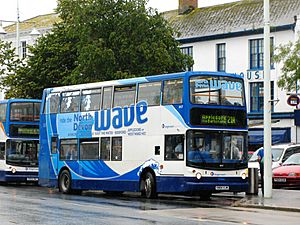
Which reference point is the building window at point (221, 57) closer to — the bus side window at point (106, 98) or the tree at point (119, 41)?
the tree at point (119, 41)

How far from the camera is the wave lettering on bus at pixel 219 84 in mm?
24688

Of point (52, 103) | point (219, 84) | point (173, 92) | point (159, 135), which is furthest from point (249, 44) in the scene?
point (173, 92)

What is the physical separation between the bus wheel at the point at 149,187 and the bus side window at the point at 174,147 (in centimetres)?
113

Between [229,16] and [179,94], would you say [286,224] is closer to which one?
[179,94]

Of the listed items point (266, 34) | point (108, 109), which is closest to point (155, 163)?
point (108, 109)

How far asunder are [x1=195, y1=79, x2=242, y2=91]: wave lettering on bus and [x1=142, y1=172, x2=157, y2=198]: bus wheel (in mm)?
3659

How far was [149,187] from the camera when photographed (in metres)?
25.9

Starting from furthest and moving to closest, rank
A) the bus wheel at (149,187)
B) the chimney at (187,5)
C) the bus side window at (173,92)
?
the chimney at (187,5) → the bus wheel at (149,187) → the bus side window at (173,92)

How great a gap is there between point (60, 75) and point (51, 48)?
198cm

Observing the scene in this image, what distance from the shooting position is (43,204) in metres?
23.2

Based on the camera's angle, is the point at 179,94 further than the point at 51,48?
No

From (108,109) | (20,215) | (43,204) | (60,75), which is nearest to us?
(20,215)

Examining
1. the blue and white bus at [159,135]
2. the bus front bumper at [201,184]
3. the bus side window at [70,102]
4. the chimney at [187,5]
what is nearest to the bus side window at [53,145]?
the blue and white bus at [159,135]

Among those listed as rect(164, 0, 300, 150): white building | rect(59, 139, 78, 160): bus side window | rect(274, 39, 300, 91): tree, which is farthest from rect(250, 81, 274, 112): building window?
rect(59, 139, 78, 160): bus side window
